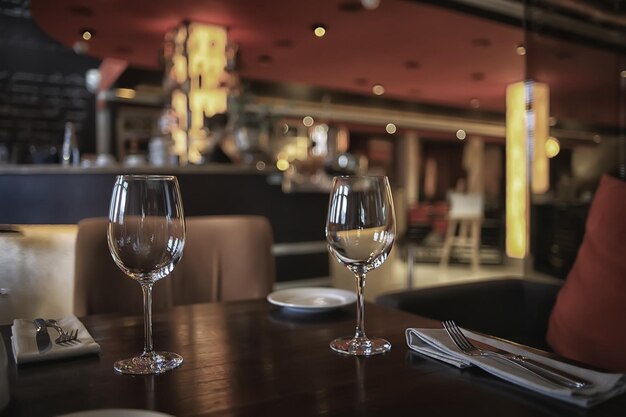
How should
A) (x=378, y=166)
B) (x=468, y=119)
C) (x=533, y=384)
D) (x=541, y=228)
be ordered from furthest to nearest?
(x=378, y=166)
(x=468, y=119)
(x=541, y=228)
(x=533, y=384)

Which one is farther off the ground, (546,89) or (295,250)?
(546,89)

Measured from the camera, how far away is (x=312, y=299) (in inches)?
45.7

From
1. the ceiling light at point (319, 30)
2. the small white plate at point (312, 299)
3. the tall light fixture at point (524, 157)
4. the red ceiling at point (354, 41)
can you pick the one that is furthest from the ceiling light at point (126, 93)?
the small white plate at point (312, 299)

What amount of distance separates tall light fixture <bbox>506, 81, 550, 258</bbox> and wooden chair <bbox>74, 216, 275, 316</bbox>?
2944 mm

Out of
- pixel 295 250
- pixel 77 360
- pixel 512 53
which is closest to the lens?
pixel 77 360

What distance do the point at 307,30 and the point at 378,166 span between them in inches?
396

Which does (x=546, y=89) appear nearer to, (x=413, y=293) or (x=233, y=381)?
(x=413, y=293)

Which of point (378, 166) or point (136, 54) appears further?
point (378, 166)

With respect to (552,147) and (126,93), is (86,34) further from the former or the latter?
(552,147)

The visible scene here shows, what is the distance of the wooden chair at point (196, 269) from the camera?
4.47ft

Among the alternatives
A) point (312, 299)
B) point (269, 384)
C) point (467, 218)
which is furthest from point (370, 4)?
point (467, 218)

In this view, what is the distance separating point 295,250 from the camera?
3.90m

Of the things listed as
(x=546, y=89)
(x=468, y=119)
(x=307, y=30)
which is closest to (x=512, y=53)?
(x=546, y=89)

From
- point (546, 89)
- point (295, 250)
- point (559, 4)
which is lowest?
point (295, 250)
